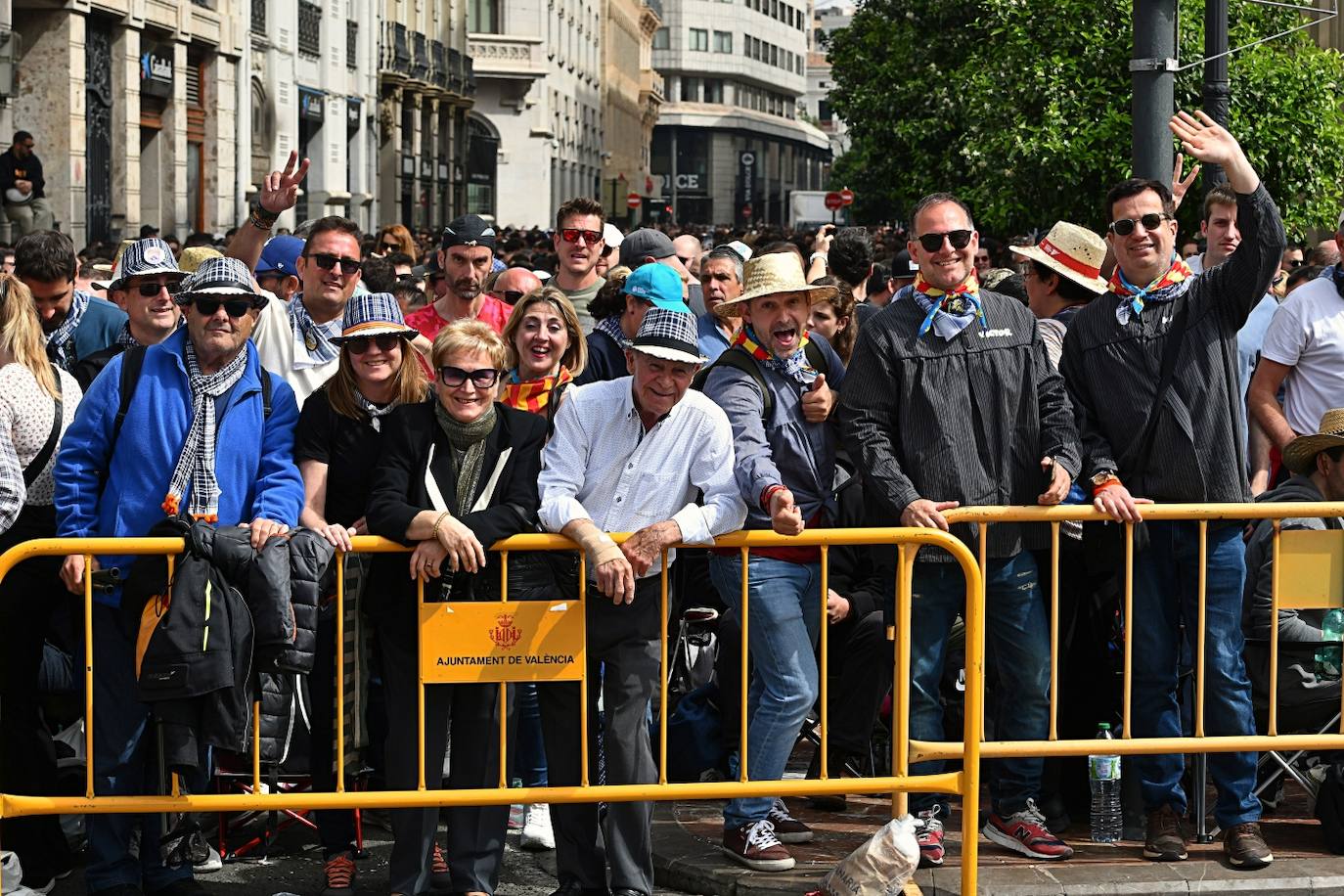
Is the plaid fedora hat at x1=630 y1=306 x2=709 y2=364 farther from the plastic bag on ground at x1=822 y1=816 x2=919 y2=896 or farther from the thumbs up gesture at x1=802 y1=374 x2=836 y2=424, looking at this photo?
the plastic bag on ground at x1=822 y1=816 x2=919 y2=896

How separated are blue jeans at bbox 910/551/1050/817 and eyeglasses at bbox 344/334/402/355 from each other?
1953mm

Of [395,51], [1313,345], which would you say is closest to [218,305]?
[1313,345]

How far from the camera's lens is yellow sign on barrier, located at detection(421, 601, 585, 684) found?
590 centimetres

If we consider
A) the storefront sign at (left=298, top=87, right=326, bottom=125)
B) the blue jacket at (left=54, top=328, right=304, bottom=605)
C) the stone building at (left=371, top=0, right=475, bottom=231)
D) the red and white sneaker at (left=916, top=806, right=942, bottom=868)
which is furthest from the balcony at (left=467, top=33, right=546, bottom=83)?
the red and white sneaker at (left=916, top=806, right=942, bottom=868)

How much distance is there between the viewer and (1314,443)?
6.71 meters

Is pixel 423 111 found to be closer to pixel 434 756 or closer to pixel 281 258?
pixel 281 258

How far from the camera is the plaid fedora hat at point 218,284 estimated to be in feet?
20.2

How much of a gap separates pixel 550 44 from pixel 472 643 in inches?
2596

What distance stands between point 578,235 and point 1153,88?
285cm

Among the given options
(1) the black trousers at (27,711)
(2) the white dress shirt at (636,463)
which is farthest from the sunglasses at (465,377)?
(1) the black trousers at (27,711)

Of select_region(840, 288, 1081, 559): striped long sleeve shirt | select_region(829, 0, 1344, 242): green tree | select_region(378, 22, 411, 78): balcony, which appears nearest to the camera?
select_region(840, 288, 1081, 559): striped long sleeve shirt

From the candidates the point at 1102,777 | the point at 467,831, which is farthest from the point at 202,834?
the point at 1102,777

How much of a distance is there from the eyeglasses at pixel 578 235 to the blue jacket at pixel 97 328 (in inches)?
82.7

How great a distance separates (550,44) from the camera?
69938 mm
